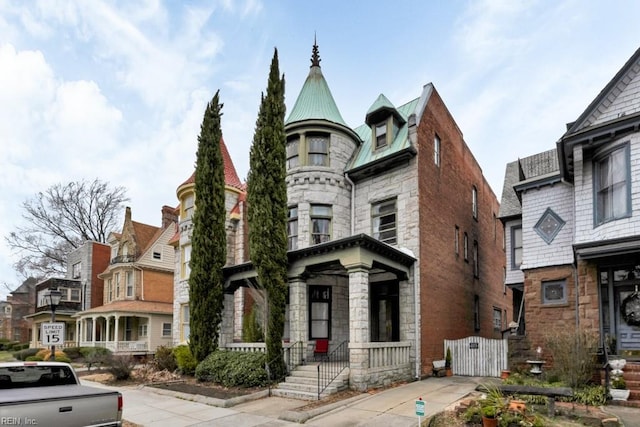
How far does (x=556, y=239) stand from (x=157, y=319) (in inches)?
976

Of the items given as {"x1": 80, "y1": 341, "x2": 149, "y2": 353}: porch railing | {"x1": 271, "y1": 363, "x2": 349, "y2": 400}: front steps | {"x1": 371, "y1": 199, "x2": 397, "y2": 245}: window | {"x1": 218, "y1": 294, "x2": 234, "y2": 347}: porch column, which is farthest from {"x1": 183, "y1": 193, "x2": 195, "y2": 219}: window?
{"x1": 271, "y1": 363, "x2": 349, "y2": 400}: front steps

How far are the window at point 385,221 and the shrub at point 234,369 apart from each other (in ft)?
20.4

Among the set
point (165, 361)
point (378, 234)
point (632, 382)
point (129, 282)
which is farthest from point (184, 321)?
point (632, 382)

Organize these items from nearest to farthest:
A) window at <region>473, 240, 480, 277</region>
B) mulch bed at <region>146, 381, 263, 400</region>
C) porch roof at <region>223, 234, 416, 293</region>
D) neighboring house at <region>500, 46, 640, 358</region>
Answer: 1. neighboring house at <region>500, 46, 640, 358</region>
2. mulch bed at <region>146, 381, 263, 400</region>
3. porch roof at <region>223, 234, 416, 293</region>
4. window at <region>473, 240, 480, 277</region>

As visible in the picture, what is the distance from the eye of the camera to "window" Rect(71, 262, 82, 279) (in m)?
39.3

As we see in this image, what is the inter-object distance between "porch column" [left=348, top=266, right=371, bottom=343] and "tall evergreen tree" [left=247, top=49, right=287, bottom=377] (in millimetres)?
2545

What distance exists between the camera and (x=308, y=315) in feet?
55.2

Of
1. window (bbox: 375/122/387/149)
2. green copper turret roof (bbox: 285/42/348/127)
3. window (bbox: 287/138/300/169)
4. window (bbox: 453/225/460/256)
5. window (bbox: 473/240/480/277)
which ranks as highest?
green copper turret roof (bbox: 285/42/348/127)

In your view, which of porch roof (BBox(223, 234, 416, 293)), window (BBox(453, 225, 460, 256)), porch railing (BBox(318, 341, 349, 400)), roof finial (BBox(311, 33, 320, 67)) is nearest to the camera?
porch railing (BBox(318, 341, 349, 400))

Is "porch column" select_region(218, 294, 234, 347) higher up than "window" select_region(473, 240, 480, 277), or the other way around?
"window" select_region(473, 240, 480, 277)

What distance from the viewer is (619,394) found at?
33.0 ft

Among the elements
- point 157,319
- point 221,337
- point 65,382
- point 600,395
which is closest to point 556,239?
point 600,395

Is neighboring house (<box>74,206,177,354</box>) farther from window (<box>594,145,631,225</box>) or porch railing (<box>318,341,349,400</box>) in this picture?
window (<box>594,145,631,225</box>)

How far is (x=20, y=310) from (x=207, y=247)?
56.4 meters
